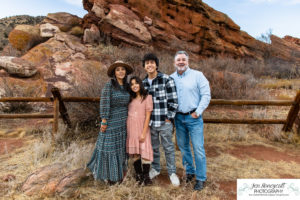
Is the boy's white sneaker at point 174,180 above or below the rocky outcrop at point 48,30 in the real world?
below

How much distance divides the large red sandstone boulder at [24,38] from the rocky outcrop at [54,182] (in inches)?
411

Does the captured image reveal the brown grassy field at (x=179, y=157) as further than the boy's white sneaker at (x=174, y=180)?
No

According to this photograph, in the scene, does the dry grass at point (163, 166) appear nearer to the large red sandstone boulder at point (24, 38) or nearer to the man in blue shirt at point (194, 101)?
the man in blue shirt at point (194, 101)

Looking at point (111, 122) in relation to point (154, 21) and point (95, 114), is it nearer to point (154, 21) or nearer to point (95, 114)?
point (95, 114)

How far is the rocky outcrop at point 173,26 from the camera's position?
1170 cm

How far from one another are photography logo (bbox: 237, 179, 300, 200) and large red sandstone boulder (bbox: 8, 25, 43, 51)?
12.3 metres

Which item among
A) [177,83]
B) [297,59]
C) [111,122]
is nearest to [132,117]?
[111,122]

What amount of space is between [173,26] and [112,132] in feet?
41.2

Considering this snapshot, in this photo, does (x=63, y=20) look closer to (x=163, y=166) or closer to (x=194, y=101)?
(x=163, y=166)

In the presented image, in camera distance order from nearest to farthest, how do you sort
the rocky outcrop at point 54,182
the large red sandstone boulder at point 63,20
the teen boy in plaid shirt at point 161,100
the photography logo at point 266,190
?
the photography logo at point 266,190
the rocky outcrop at point 54,182
the teen boy in plaid shirt at point 161,100
the large red sandstone boulder at point 63,20

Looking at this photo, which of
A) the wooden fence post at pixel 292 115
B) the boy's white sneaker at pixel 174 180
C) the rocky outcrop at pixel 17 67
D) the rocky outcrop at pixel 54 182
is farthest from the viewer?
the rocky outcrop at pixel 17 67

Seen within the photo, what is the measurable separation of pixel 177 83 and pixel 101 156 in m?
1.48

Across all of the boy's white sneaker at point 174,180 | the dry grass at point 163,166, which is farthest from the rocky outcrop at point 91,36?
the boy's white sneaker at point 174,180

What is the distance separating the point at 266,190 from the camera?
7.84 ft
